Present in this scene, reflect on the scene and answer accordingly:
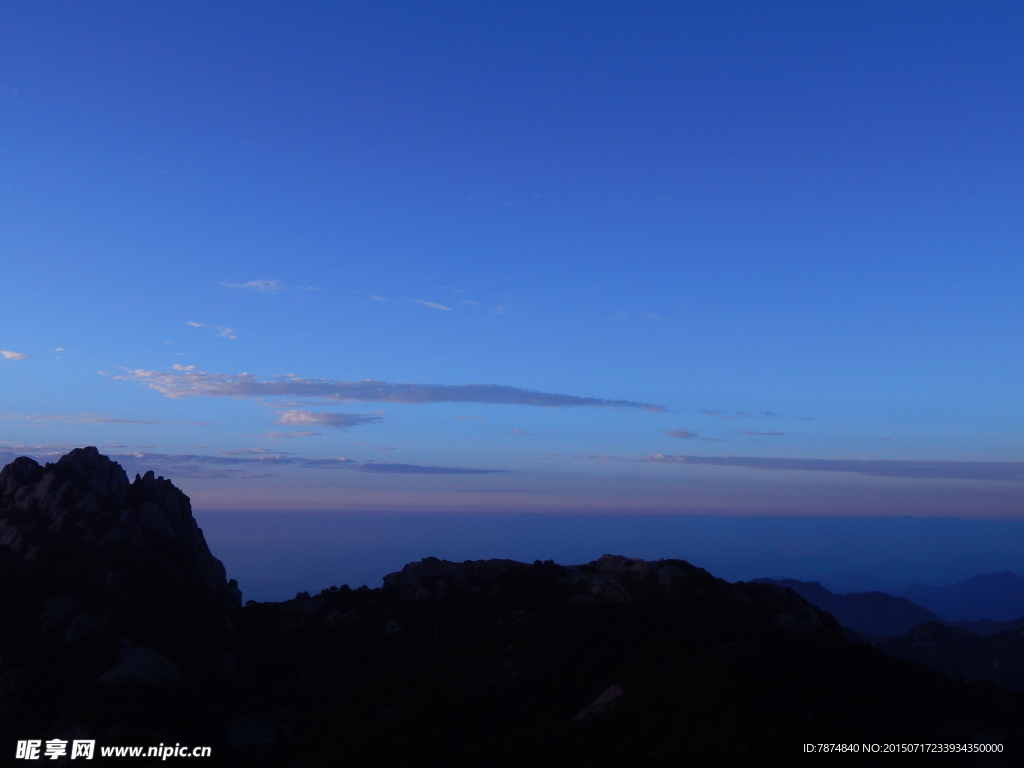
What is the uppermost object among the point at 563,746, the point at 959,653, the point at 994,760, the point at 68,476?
the point at 68,476

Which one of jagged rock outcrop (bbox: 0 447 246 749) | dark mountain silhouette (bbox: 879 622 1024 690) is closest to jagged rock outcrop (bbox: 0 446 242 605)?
jagged rock outcrop (bbox: 0 447 246 749)

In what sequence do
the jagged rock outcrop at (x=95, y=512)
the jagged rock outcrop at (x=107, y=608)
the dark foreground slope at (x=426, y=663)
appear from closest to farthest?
the dark foreground slope at (x=426, y=663)
the jagged rock outcrop at (x=107, y=608)
the jagged rock outcrop at (x=95, y=512)

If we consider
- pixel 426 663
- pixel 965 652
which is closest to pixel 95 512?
pixel 426 663

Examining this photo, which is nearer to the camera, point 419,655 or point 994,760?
point 994,760

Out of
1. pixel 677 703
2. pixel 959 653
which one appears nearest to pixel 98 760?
pixel 677 703

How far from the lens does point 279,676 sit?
81875mm

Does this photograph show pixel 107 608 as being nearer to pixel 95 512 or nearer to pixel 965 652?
pixel 95 512

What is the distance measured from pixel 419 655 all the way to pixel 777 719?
157 feet

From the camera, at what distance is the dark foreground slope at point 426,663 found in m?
50.4

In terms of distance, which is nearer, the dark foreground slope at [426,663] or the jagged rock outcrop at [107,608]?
the dark foreground slope at [426,663]

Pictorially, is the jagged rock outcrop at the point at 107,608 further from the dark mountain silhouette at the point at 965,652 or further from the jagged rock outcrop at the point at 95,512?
the dark mountain silhouette at the point at 965,652

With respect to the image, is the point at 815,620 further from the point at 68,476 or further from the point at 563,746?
the point at 68,476

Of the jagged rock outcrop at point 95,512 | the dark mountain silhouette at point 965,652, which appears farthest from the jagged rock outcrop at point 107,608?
the dark mountain silhouette at point 965,652

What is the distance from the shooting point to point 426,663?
241 feet
